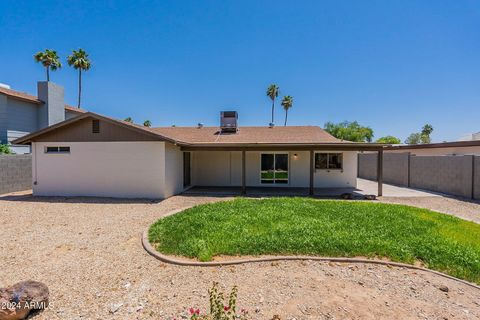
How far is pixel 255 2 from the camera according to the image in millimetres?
10242

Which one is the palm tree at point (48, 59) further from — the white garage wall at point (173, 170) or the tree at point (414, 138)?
the tree at point (414, 138)

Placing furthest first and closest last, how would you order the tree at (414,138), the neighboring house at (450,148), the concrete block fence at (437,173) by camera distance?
the tree at (414,138) → the neighboring house at (450,148) → the concrete block fence at (437,173)

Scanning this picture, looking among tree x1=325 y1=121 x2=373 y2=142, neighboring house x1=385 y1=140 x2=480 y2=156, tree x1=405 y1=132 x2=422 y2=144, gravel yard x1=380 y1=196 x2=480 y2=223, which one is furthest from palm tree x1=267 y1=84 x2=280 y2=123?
tree x1=405 y1=132 x2=422 y2=144

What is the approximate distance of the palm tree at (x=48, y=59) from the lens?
26.3m

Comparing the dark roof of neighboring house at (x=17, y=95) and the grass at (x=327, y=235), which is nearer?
the grass at (x=327, y=235)

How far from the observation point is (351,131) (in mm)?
50719

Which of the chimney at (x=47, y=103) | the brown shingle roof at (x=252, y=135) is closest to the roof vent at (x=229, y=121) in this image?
the brown shingle roof at (x=252, y=135)

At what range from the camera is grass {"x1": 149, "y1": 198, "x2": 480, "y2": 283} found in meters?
4.68

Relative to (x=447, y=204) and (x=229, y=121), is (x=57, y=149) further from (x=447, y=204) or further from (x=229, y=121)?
(x=447, y=204)

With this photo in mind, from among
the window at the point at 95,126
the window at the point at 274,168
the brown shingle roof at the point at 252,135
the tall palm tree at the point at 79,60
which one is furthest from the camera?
the tall palm tree at the point at 79,60

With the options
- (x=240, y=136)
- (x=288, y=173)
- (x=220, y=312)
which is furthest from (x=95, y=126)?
(x=220, y=312)

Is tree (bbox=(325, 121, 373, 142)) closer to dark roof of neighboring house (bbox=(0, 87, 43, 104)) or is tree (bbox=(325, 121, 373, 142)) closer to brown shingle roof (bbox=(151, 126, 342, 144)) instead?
brown shingle roof (bbox=(151, 126, 342, 144))

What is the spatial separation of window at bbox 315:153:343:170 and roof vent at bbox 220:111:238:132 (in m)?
5.90

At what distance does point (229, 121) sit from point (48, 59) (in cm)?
2406
